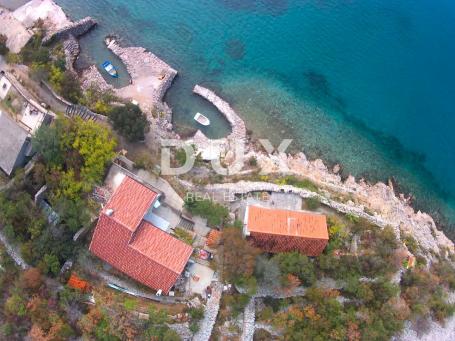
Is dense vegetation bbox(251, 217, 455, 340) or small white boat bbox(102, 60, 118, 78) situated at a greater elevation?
small white boat bbox(102, 60, 118, 78)

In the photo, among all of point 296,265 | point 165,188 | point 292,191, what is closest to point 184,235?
point 165,188

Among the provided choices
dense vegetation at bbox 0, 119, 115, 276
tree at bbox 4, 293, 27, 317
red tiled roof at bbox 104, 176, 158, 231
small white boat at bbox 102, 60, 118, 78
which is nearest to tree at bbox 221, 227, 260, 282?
red tiled roof at bbox 104, 176, 158, 231

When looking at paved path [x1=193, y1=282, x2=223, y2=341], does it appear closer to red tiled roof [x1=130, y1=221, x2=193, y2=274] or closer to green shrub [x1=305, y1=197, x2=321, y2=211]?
red tiled roof [x1=130, y1=221, x2=193, y2=274]

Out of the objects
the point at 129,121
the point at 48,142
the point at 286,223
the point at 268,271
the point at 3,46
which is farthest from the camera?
the point at 3,46

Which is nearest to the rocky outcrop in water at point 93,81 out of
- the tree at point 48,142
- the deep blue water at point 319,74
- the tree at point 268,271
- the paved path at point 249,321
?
the deep blue water at point 319,74

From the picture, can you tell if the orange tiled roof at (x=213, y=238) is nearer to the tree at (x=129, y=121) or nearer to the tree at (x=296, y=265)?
the tree at (x=296, y=265)

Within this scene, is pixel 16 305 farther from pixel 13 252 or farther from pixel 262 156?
pixel 262 156

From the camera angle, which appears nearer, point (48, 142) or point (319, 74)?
point (48, 142)
